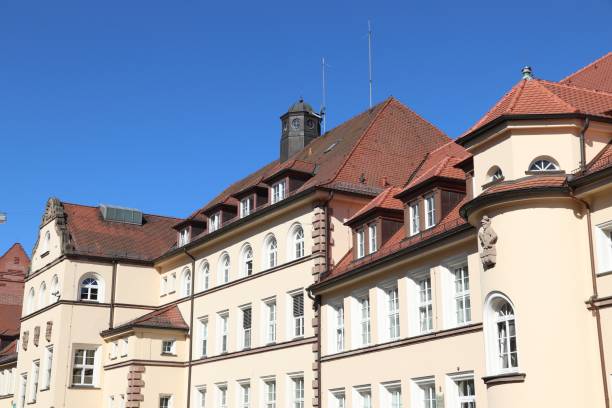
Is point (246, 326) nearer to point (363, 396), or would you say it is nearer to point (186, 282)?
point (186, 282)

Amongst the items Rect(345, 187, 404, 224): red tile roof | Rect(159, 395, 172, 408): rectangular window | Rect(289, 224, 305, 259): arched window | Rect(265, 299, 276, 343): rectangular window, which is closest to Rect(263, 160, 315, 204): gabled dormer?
Rect(289, 224, 305, 259): arched window

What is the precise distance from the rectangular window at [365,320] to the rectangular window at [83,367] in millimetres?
20593

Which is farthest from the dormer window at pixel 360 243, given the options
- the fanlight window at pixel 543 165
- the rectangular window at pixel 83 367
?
the rectangular window at pixel 83 367

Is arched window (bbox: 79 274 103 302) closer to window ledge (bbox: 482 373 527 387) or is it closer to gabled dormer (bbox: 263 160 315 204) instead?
gabled dormer (bbox: 263 160 315 204)

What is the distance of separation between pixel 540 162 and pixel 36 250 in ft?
125

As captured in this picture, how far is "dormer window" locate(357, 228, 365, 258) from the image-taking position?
33719 millimetres

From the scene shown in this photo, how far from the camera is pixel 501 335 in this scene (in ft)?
77.3

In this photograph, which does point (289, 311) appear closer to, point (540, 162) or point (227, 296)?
point (227, 296)

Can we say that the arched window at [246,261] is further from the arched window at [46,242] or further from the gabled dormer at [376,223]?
the arched window at [46,242]

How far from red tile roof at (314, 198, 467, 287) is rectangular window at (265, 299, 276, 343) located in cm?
464

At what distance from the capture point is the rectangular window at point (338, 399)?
32906 mm

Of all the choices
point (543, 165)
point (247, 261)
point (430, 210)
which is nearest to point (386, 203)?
point (430, 210)

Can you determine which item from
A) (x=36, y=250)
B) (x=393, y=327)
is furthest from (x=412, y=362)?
(x=36, y=250)

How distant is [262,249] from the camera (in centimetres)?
4000
